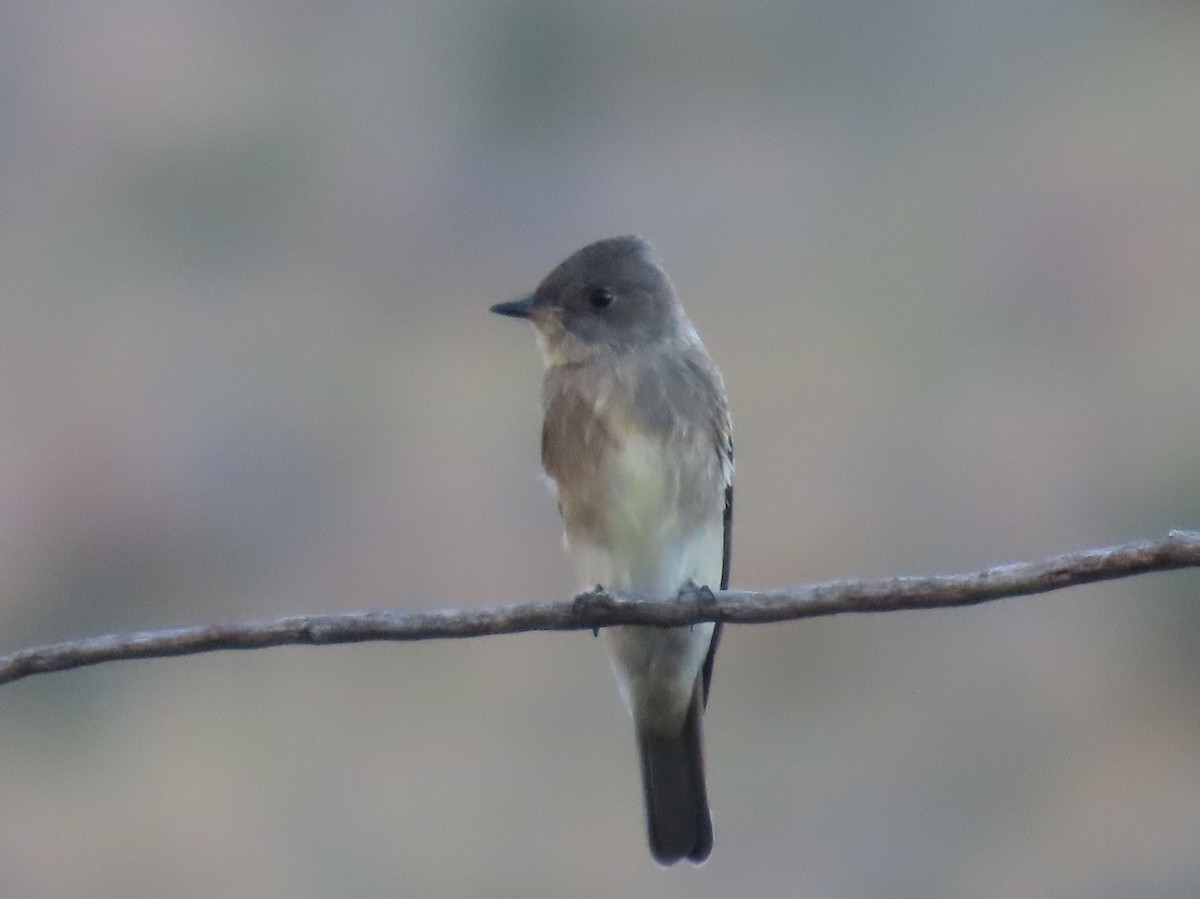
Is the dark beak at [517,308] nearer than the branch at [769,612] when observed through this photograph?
No

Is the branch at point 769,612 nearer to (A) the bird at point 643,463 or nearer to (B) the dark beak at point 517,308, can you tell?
(A) the bird at point 643,463

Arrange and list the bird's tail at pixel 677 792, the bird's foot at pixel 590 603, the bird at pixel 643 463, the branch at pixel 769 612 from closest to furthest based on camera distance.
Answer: the branch at pixel 769 612 → the bird's foot at pixel 590 603 → the bird at pixel 643 463 → the bird's tail at pixel 677 792

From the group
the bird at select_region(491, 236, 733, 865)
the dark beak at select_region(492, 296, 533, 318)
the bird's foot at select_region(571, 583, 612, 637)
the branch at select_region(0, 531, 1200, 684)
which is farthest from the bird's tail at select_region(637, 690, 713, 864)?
the branch at select_region(0, 531, 1200, 684)

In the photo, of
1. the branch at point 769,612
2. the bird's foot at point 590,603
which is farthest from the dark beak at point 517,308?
the branch at point 769,612

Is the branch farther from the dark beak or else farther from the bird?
the dark beak

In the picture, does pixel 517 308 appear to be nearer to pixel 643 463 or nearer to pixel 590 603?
pixel 643 463

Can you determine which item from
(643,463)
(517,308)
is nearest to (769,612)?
(643,463)

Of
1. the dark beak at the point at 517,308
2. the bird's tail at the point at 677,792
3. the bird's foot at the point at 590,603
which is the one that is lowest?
the bird's tail at the point at 677,792

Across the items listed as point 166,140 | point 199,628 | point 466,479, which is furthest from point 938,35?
point 199,628
